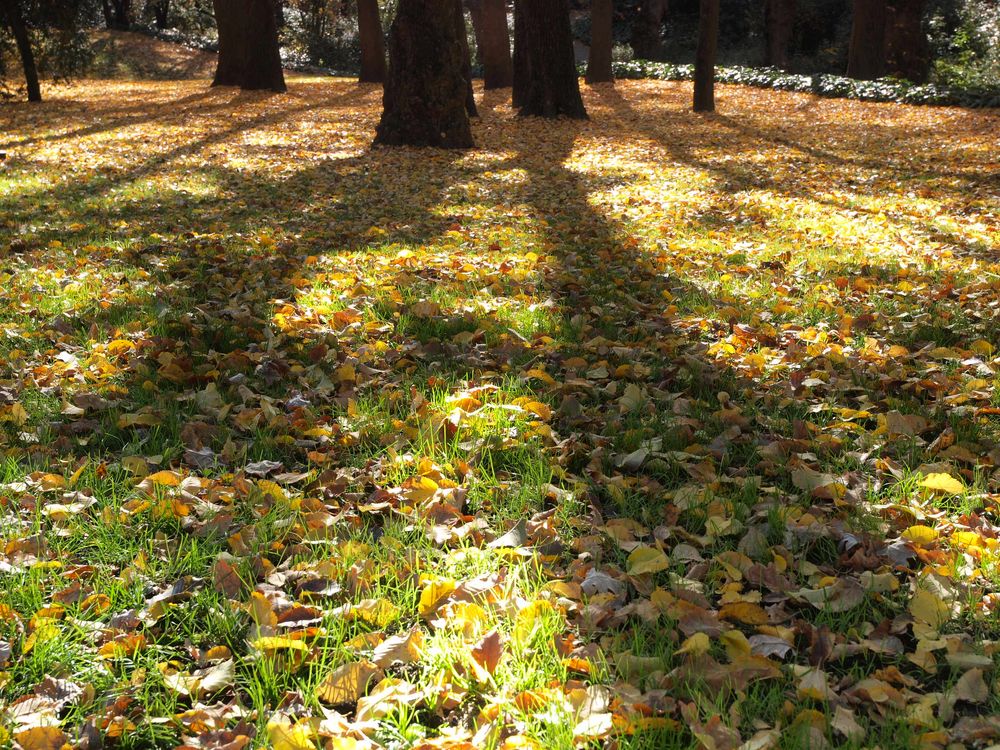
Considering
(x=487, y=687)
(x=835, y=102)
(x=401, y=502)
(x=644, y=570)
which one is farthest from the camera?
(x=835, y=102)

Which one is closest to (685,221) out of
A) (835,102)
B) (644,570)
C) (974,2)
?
(644,570)

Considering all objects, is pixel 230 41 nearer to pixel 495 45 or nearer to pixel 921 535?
pixel 495 45

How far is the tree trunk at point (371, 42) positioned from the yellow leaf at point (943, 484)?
20151 mm

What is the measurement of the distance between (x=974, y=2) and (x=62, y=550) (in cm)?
2865

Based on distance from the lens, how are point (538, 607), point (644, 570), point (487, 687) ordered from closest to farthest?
point (487, 687) < point (538, 607) < point (644, 570)

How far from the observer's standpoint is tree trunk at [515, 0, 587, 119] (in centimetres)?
1449

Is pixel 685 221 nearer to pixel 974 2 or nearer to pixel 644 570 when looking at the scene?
pixel 644 570

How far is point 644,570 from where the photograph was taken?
2.42 metres

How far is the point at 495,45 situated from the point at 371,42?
3.30m

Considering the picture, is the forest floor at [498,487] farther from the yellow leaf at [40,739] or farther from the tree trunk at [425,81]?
the tree trunk at [425,81]

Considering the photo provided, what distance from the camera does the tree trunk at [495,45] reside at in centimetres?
1967

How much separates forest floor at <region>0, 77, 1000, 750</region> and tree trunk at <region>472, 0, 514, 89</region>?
14484mm

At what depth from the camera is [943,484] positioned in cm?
283

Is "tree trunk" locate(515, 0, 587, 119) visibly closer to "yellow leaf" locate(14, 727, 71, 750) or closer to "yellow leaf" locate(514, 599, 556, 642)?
"yellow leaf" locate(514, 599, 556, 642)
